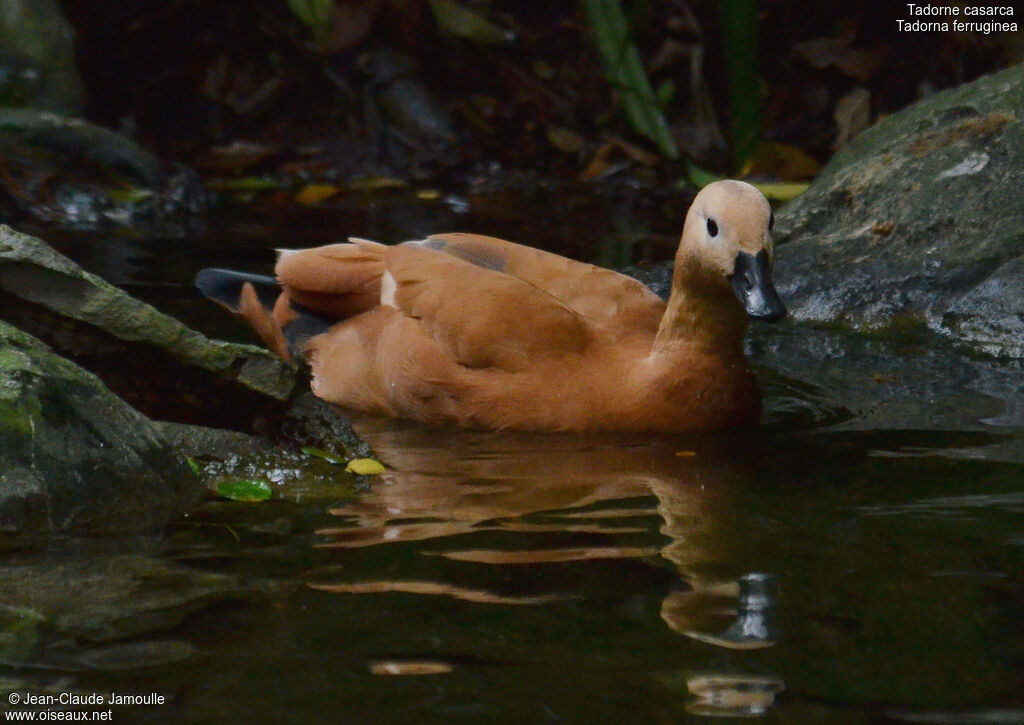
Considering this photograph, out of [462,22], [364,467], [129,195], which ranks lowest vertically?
[364,467]

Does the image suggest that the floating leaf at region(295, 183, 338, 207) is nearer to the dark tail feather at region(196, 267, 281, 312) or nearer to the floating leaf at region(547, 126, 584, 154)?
the floating leaf at region(547, 126, 584, 154)

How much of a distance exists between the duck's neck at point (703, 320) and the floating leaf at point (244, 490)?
1.44 m

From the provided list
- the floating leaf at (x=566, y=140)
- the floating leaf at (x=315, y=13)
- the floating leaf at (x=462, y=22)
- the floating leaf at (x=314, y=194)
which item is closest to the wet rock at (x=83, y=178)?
the floating leaf at (x=314, y=194)

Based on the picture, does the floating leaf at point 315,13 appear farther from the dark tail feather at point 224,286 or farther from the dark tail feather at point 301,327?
the dark tail feather at point 301,327

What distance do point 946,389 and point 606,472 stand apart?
1415 mm

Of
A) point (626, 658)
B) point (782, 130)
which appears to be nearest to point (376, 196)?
point (782, 130)

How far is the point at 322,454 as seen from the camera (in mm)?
4297

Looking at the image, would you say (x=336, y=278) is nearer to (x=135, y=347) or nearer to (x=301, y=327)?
(x=301, y=327)

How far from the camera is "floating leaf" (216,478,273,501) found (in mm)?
3873

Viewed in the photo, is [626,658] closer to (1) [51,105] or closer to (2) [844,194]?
(2) [844,194]

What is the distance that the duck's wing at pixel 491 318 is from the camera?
4793mm

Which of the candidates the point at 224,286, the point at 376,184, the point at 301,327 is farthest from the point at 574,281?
the point at 376,184

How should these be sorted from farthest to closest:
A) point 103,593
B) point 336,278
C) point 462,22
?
point 462,22
point 336,278
point 103,593

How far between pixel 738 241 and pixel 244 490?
1594 millimetres
